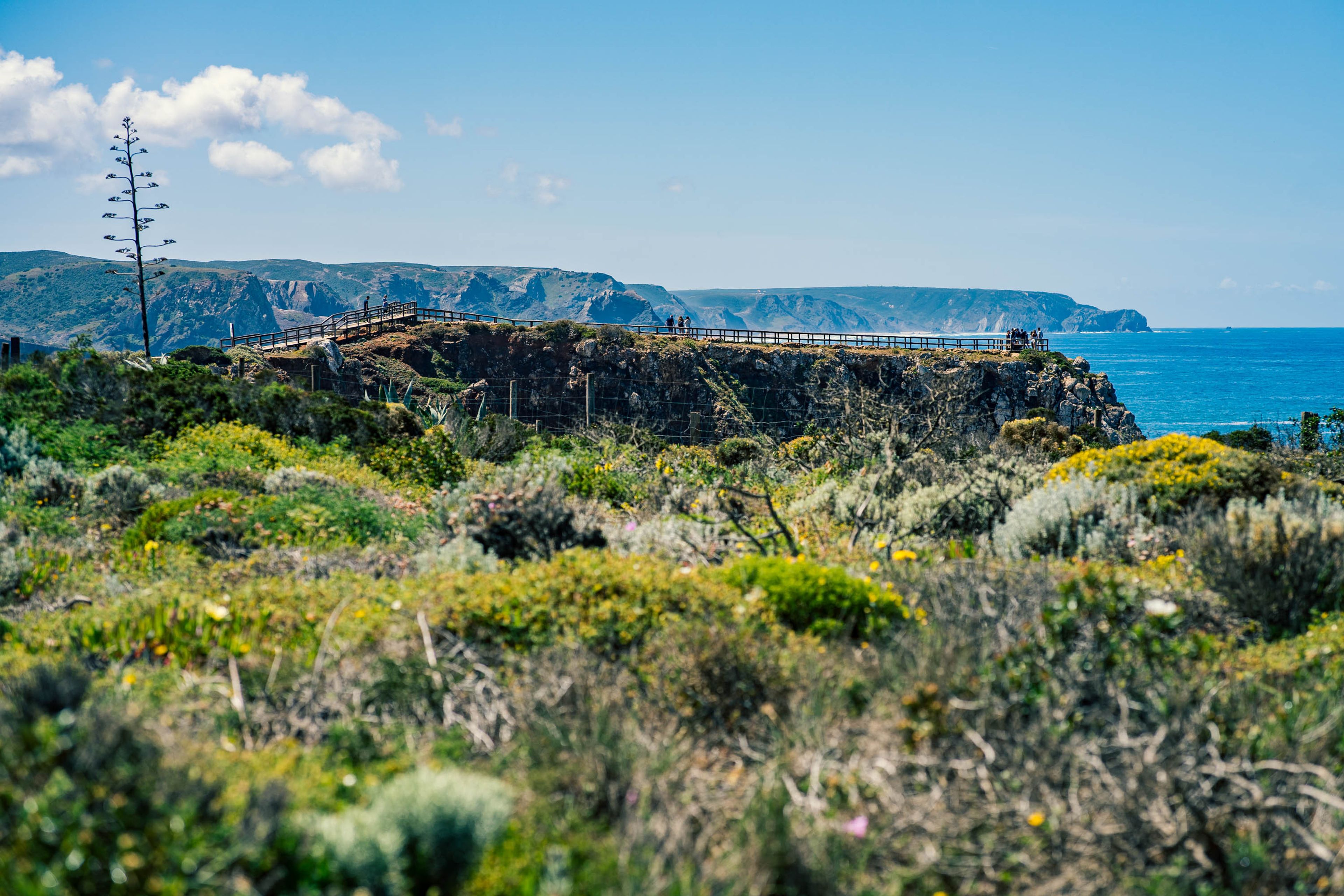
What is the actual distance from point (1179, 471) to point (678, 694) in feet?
19.2

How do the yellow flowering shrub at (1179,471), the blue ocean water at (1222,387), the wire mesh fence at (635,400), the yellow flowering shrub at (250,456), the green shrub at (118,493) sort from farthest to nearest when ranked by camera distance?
the blue ocean water at (1222,387)
the wire mesh fence at (635,400)
the yellow flowering shrub at (250,456)
the green shrub at (118,493)
the yellow flowering shrub at (1179,471)

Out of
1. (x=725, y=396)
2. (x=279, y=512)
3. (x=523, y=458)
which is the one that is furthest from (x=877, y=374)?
(x=279, y=512)

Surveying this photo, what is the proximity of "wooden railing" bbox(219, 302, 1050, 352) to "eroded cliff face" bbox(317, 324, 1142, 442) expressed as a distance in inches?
53.6

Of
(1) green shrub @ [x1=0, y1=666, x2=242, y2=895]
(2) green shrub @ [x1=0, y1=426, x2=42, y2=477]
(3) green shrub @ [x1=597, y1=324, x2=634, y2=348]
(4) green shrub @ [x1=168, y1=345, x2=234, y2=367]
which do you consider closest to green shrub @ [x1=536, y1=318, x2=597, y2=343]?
(3) green shrub @ [x1=597, y1=324, x2=634, y2=348]

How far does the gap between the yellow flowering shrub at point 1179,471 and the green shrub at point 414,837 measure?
6.61 metres

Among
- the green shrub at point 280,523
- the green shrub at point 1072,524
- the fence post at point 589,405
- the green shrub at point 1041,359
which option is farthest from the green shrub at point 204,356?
the green shrub at point 1041,359

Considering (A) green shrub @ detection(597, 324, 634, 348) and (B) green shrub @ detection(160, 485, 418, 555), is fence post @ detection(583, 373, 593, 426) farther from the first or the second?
(A) green shrub @ detection(597, 324, 634, 348)

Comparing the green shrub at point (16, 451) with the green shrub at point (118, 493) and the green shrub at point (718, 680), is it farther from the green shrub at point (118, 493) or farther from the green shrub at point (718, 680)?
the green shrub at point (718, 680)

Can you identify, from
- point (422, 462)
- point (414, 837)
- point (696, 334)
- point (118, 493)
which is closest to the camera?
point (414, 837)

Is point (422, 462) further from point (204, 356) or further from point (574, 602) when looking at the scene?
point (204, 356)

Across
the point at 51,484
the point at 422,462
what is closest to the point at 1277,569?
the point at 422,462

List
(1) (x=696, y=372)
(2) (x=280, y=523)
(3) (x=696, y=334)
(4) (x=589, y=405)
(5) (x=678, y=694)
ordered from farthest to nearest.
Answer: (3) (x=696, y=334) → (1) (x=696, y=372) → (4) (x=589, y=405) → (2) (x=280, y=523) → (5) (x=678, y=694)

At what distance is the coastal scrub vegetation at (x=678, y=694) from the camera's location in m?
2.59

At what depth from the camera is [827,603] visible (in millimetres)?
5012
